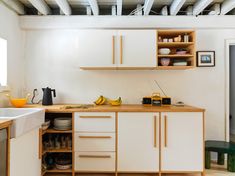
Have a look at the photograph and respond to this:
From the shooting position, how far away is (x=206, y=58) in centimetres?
329

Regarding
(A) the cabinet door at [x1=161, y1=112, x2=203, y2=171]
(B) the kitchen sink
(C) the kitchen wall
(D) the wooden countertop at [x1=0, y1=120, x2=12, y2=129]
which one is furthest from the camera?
(C) the kitchen wall

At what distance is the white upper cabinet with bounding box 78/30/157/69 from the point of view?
2943 mm

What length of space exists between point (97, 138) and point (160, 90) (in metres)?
1.24

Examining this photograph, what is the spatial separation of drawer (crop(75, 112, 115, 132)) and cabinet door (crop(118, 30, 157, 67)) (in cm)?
78

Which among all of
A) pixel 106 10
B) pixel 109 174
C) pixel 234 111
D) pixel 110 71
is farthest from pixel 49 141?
Answer: pixel 234 111

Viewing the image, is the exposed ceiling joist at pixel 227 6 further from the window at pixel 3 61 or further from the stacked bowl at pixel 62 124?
the window at pixel 3 61

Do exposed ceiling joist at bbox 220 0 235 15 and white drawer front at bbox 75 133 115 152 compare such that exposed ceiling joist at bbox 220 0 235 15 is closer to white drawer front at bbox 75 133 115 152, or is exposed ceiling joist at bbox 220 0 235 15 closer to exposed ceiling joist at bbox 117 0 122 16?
exposed ceiling joist at bbox 117 0 122 16

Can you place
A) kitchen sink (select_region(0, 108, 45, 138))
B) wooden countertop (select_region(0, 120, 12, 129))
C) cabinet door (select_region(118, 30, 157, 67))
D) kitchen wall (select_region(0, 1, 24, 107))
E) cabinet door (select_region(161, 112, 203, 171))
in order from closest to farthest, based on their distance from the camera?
wooden countertop (select_region(0, 120, 12, 129)), kitchen sink (select_region(0, 108, 45, 138)), cabinet door (select_region(161, 112, 203, 171)), kitchen wall (select_region(0, 1, 24, 107)), cabinet door (select_region(118, 30, 157, 67))

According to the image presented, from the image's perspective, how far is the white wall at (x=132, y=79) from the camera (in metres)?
3.32

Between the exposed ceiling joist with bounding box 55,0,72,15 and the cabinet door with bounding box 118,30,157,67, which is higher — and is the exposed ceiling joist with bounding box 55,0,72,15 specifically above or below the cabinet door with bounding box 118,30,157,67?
above

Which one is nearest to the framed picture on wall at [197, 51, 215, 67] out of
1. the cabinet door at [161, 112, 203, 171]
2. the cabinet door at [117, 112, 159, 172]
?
the cabinet door at [161, 112, 203, 171]

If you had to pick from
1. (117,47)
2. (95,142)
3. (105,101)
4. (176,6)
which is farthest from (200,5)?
(95,142)

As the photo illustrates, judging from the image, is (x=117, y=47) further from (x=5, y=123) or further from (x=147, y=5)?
(x=5, y=123)

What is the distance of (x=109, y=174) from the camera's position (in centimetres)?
286
